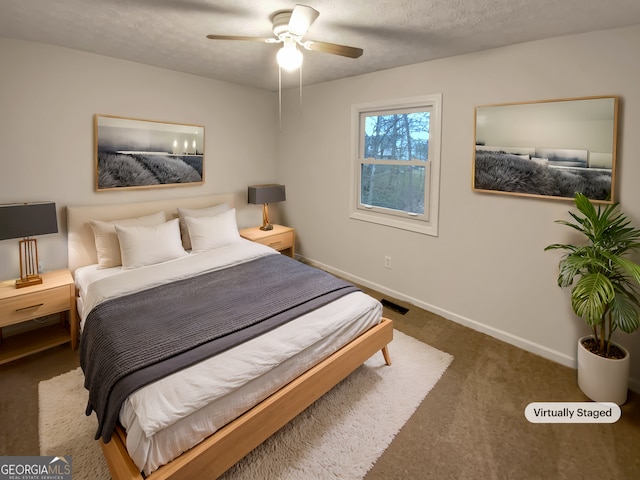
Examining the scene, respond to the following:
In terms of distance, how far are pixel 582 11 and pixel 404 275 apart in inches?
94.8

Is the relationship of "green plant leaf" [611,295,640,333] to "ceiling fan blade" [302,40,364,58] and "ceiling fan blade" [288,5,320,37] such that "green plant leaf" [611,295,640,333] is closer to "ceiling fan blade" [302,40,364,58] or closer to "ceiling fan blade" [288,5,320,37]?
"ceiling fan blade" [302,40,364,58]

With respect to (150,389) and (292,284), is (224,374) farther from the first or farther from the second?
(292,284)

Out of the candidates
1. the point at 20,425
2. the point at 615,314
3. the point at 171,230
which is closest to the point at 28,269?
the point at 171,230

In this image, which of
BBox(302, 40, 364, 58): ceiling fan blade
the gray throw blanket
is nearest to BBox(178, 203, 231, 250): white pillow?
the gray throw blanket

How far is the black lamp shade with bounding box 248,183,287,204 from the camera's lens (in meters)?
4.24

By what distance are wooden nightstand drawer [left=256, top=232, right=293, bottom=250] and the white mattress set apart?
169cm

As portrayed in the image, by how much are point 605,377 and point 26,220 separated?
4080 mm

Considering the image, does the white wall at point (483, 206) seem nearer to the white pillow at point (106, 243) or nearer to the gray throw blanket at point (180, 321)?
the gray throw blanket at point (180, 321)

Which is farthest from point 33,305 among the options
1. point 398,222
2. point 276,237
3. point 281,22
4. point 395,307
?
point 398,222

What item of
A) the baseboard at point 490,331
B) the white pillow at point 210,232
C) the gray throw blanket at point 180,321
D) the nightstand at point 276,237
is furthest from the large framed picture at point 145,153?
the baseboard at point 490,331

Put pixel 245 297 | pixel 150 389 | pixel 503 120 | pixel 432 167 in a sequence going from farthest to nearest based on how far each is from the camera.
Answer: pixel 432 167 < pixel 503 120 < pixel 245 297 < pixel 150 389

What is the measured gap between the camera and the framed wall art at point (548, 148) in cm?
221

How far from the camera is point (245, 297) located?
2.40m

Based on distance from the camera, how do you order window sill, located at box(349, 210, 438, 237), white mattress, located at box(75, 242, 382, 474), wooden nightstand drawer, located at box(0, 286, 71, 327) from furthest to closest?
window sill, located at box(349, 210, 438, 237) → wooden nightstand drawer, located at box(0, 286, 71, 327) → white mattress, located at box(75, 242, 382, 474)
